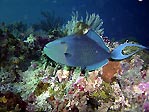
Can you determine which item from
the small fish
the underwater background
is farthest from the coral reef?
the small fish

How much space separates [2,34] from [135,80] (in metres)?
2.27

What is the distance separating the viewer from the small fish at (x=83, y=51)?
210 centimetres

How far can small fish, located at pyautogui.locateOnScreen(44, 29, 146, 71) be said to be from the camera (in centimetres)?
210

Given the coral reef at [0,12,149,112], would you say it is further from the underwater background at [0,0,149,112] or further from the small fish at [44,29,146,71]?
the small fish at [44,29,146,71]

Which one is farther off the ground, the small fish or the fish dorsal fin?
the fish dorsal fin

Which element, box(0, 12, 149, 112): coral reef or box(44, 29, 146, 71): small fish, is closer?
box(44, 29, 146, 71): small fish

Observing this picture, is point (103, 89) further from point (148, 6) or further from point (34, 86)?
point (148, 6)

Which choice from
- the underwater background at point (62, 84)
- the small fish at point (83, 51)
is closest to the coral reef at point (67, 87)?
the underwater background at point (62, 84)

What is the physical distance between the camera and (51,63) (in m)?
4.07

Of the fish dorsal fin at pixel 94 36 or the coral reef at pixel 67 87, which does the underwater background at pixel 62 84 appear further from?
the fish dorsal fin at pixel 94 36

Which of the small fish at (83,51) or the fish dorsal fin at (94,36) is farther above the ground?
the fish dorsal fin at (94,36)

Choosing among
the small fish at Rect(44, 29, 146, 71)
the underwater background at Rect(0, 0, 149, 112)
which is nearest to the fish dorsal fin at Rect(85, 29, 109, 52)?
the small fish at Rect(44, 29, 146, 71)

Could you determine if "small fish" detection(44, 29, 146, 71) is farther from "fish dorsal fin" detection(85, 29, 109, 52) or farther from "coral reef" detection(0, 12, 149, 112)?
"coral reef" detection(0, 12, 149, 112)

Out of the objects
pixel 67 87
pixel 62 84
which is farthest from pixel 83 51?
pixel 62 84
